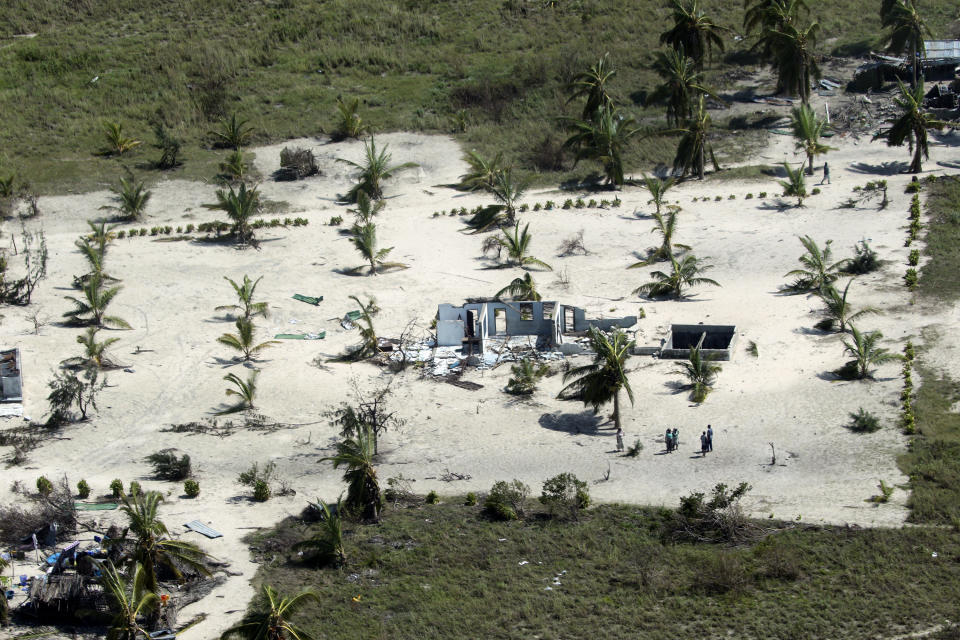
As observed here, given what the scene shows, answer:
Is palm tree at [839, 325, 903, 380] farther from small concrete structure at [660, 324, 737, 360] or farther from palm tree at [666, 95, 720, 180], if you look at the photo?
palm tree at [666, 95, 720, 180]

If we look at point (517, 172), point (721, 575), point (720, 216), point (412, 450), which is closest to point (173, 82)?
point (517, 172)

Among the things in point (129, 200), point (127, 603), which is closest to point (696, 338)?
point (127, 603)

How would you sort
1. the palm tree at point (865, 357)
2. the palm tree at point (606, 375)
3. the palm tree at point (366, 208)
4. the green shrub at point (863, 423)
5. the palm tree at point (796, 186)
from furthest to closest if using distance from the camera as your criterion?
the palm tree at point (796, 186) < the palm tree at point (366, 208) < the palm tree at point (865, 357) < the palm tree at point (606, 375) < the green shrub at point (863, 423)

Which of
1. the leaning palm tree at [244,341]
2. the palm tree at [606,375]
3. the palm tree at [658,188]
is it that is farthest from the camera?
the palm tree at [658,188]

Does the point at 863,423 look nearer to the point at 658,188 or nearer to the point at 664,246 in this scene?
the point at 664,246

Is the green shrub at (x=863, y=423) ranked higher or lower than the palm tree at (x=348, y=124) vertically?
lower

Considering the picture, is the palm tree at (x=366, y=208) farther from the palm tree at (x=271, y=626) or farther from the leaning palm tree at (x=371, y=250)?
the palm tree at (x=271, y=626)

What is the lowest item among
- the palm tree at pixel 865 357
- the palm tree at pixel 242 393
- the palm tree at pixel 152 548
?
the palm tree at pixel 152 548

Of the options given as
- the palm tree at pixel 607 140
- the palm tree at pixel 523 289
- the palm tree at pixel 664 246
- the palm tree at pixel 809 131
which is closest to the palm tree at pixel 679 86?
the palm tree at pixel 607 140
